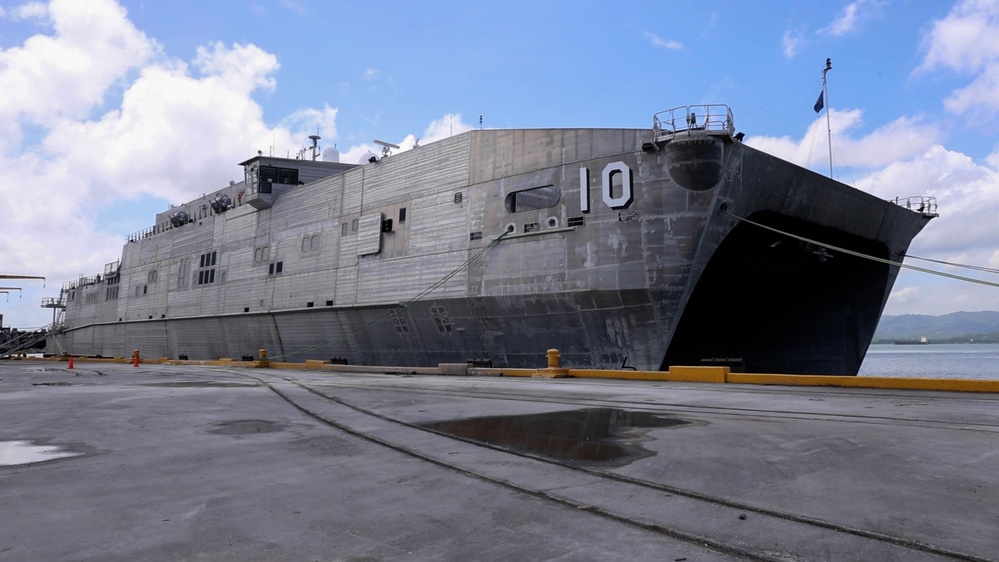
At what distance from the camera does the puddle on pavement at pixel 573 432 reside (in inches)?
238

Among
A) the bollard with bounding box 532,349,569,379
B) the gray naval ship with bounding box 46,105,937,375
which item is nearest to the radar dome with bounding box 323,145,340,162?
the gray naval ship with bounding box 46,105,937,375

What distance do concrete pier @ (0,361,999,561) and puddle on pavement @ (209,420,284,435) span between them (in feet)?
0.22

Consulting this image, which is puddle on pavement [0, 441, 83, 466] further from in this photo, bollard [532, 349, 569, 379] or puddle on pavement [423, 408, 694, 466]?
bollard [532, 349, 569, 379]

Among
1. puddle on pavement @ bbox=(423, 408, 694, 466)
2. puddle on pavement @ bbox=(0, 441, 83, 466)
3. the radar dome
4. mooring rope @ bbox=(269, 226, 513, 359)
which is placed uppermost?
the radar dome

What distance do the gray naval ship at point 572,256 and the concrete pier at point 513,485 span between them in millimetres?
10597

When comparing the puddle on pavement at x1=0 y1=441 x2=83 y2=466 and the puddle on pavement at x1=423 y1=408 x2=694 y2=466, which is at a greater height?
the puddle on pavement at x1=423 y1=408 x2=694 y2=466

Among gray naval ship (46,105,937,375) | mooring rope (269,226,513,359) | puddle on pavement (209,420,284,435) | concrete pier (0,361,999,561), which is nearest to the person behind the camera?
concrete pier (0,361,999,561)

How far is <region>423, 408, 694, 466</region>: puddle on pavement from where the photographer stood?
6046 millimetres

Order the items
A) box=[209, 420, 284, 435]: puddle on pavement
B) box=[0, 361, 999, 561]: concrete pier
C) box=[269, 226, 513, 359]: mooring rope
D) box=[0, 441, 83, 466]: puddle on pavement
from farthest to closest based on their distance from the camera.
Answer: box=[269, 226, 513, 359]: mooring rope < box=[209, 420, 284, 435]: puddle on pavement < box=[0, 441, 83, 466]: puddle on pavement < box=[0, 361, 999, 561]: concrete pier

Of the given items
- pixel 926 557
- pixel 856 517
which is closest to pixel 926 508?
pixel 856 517

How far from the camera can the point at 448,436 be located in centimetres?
732

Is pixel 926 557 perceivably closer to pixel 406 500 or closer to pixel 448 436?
pixel 406 500

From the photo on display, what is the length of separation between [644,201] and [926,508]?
633 inches

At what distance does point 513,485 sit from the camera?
191 inches
